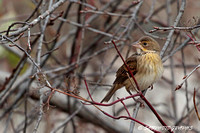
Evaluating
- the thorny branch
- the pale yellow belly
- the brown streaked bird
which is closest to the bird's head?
the brown streaked bird

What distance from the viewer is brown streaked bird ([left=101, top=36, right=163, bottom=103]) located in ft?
13.4

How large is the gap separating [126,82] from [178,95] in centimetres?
497

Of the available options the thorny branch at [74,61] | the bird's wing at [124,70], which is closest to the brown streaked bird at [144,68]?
the bird's wing at [124,70]

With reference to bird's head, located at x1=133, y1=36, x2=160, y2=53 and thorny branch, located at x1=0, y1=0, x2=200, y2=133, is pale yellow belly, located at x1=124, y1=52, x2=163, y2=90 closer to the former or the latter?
thorny branch, located at x1=0, y1=0, x2=200, y2=133

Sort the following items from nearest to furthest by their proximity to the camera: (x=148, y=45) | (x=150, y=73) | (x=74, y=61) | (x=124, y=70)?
(x=150, y=73)
(x=124, y=70)
(x=148, y=45)
(x=74, y=61)

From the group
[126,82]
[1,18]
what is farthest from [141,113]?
[1,18]

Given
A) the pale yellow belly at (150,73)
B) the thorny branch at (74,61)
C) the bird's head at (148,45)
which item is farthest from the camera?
the bird's head at (148,45)

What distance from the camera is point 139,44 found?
4.47 m

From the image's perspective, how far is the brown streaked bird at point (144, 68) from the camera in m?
4.09

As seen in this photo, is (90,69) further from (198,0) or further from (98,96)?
(198,0)

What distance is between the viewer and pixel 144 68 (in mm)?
4172

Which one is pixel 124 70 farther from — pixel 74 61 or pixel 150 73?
pixel 74 61

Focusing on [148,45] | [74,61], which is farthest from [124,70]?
[74,61]

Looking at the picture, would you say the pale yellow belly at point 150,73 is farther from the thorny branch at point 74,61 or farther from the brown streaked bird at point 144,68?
the thorny branch at point 74,61
